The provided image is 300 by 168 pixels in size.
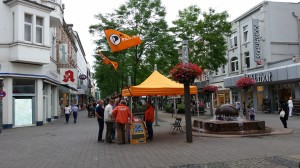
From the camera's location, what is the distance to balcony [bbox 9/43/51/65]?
19750 mm

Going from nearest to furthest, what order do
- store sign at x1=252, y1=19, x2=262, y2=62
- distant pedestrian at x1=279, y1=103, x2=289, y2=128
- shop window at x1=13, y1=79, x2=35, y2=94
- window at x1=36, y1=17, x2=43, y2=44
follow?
distant pedestrian at x1=279, y1=103, x2=289, y2=128 < shop window at x1=13, y1=79, x2=35, y2=94 < window at x1=36, y1=17, x2=43, y2=44 < store sign at x1=252, y1=19, x2=262, y2=62

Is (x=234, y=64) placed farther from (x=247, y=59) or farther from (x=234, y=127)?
(x=234, y=127)

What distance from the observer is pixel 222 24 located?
2856 cm

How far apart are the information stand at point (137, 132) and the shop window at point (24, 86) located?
12.1 meters

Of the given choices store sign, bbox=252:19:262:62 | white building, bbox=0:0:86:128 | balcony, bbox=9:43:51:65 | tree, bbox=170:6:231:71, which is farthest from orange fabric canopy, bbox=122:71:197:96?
store sign, bbox=252:19:262:62

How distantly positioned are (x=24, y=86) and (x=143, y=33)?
11.4 meters

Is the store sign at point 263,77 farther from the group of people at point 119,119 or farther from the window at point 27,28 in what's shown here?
the window at point 27,28

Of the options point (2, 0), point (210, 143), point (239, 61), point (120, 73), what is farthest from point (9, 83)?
point (239, 61)

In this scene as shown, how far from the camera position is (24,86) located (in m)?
21.5

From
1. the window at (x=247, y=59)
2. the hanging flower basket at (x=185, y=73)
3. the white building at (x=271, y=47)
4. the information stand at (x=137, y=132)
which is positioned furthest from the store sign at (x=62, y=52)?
the window at (x=247, y=59)

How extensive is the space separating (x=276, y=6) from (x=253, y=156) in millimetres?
28353

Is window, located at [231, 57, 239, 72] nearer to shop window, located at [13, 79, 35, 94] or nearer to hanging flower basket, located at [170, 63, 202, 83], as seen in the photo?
shop window, located at [13, 79, 35, 94]

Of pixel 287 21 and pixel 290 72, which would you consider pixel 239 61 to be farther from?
pixel 290 72

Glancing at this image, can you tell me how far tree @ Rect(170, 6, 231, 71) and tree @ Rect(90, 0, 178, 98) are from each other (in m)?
1.71
